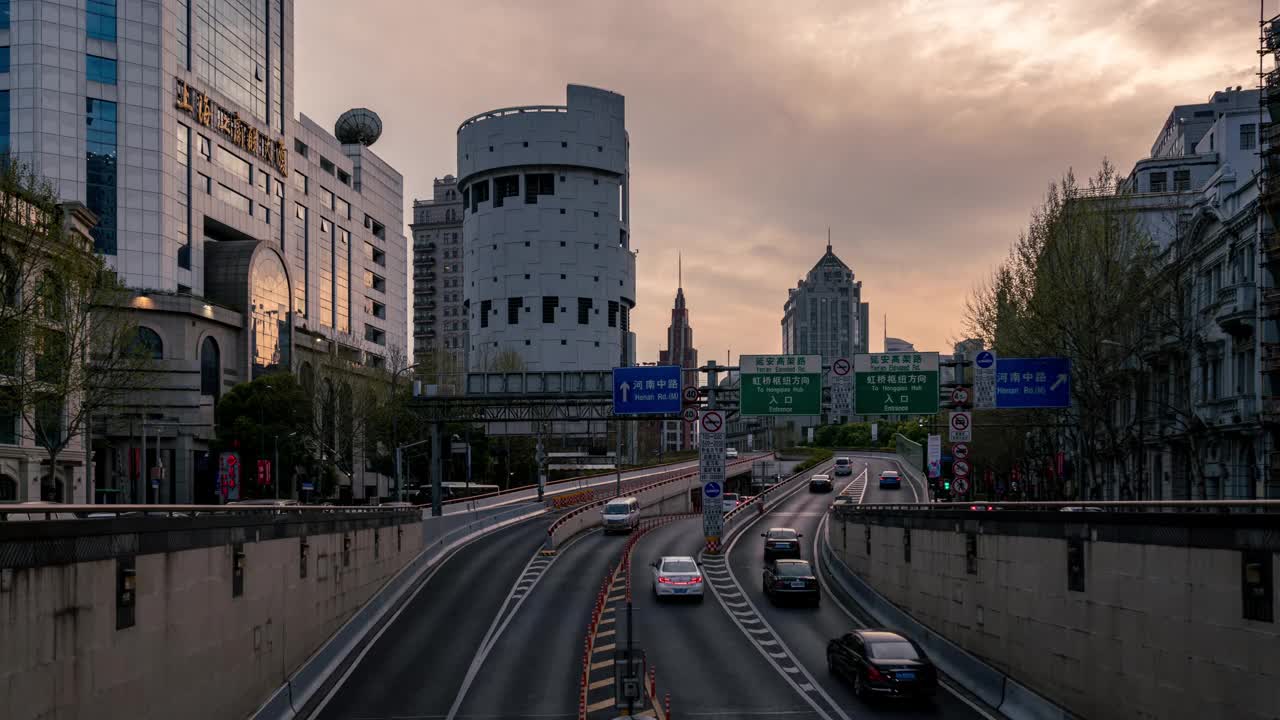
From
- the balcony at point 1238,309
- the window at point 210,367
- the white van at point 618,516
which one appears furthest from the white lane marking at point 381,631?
the window at point 210,367

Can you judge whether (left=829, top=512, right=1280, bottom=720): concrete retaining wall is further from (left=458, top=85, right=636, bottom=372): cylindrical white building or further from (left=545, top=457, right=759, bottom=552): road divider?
(left=458, top=85, right=636, bottom=372): cylindrical white building

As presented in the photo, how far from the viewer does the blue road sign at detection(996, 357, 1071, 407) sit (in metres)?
41.3

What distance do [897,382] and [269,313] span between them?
75.0 metres

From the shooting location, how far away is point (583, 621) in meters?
36.8

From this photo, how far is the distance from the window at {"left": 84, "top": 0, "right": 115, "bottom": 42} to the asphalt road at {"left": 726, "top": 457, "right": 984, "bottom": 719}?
225ft

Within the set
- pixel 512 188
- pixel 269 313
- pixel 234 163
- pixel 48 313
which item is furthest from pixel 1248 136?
pixel 234 163

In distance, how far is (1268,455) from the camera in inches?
1711

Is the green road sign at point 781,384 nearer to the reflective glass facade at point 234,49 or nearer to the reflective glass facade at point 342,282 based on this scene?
the reflective glass facade at point 234,49

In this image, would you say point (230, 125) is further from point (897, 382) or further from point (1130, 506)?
→ point (1130, 506)

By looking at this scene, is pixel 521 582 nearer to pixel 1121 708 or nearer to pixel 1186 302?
pixel 1121 708

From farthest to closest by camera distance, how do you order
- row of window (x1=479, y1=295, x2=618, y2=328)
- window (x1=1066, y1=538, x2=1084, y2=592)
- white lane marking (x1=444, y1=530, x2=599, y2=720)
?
row of window (x1=479, y1=295, x2=618, y2=328)
white lane marking (x1=444, y1=530, x2=599, y2=720)
window (x1=1066, y1=538, x2=1084, y2=592)

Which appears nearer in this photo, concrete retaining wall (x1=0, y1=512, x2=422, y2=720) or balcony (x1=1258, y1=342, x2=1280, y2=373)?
concrete retaining wall (x1=0, y1=512, x2=422, y2=720)

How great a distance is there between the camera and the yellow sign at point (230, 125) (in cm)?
9561

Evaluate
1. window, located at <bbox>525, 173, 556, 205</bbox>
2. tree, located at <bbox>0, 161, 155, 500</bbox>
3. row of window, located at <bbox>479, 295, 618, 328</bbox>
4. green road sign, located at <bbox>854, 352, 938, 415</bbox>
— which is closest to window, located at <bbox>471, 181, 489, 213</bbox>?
window, located at <bbox>525, 173, 556, 205</bbox>
